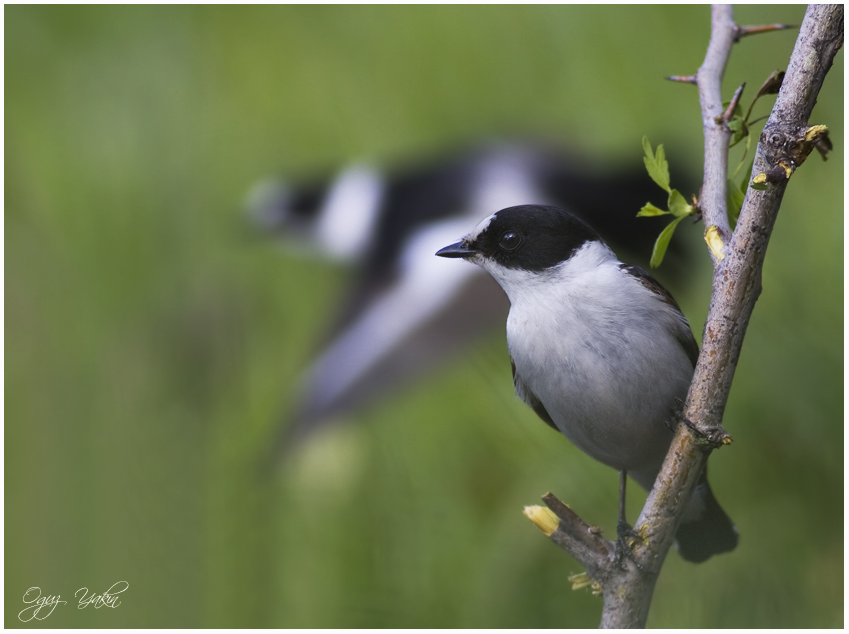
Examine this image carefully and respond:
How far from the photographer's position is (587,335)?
483 mm

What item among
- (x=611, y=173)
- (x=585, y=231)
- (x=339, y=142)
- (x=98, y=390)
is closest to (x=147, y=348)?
(x=98, y=390)

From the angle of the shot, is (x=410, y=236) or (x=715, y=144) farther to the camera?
(x=410, y=236)

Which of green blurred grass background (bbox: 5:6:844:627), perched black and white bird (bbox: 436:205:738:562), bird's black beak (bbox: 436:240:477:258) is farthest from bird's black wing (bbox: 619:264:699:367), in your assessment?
green blurred grass background (bbox: 5:6:844:627)

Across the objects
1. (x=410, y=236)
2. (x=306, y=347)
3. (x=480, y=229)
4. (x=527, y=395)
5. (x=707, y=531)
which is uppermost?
(x=480, y=229)

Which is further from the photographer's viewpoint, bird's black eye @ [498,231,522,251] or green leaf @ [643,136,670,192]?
bird's black eye @ [498,231,522,251]

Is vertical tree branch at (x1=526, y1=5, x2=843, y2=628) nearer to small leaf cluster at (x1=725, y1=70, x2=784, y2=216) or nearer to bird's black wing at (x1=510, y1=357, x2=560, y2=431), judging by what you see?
small leaf cluster at (x1=725, y1=70, x2=784, y2=216)

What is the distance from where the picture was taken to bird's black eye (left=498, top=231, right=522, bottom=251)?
0.53 m

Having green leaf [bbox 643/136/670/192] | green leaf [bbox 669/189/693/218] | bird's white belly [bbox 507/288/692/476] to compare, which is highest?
green leaf [bbox 643/136/670/192]

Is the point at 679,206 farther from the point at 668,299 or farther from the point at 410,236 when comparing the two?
the point at 410,236

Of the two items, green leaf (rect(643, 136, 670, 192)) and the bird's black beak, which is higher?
green leaf (rect(643, 136, 670, 192))

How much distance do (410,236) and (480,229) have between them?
1013 mm
